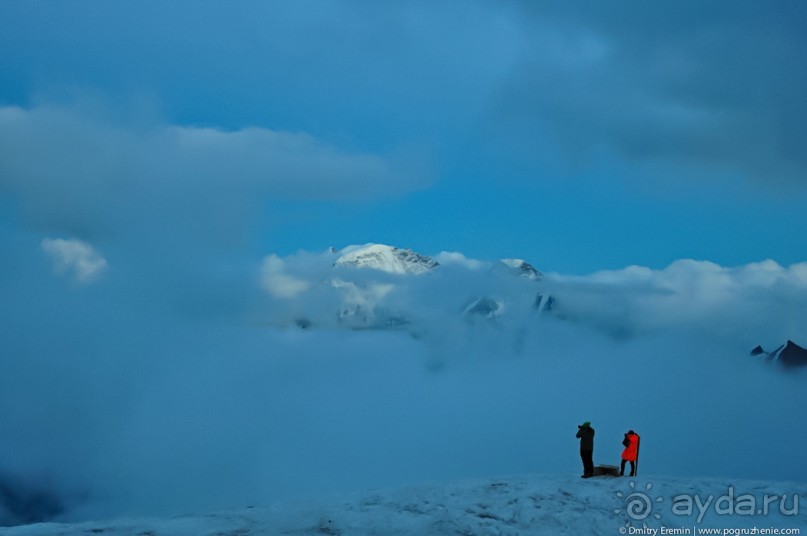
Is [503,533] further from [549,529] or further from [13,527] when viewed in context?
[13,527]

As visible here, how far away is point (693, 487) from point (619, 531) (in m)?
4.18

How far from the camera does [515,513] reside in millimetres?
20656

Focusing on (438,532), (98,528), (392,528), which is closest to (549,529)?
(438,532)

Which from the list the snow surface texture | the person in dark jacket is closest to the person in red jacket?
the person in dark jacket

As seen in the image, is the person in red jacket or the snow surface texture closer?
the snow surface texture

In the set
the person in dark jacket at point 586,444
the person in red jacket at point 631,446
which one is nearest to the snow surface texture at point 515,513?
the person in dark jacket at point 586,444

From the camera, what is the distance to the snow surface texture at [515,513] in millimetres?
19734

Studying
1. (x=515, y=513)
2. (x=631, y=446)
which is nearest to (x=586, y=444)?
(x=631, y=446)

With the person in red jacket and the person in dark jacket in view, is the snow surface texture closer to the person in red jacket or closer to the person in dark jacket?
the person in dark jacket

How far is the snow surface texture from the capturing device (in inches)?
777

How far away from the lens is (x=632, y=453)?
23.9 m

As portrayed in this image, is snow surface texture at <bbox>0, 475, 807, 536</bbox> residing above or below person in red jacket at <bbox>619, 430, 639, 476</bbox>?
below

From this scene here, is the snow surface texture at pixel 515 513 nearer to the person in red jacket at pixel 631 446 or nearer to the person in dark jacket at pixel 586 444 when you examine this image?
the person in dark jacket at pixel 586 444

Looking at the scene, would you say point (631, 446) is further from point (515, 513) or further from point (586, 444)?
point (515, 513)
